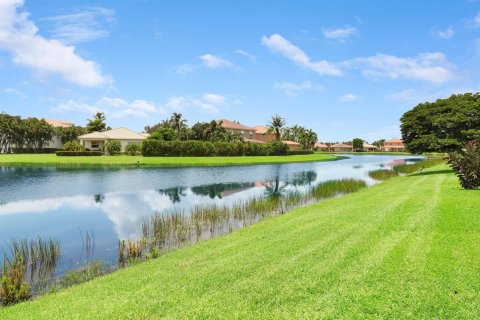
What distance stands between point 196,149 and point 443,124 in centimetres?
5362

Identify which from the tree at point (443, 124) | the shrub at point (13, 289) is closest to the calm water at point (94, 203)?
the shrub at point (13, 289)

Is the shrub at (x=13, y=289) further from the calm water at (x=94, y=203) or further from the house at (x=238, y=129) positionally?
the house at (x=238, y=129)

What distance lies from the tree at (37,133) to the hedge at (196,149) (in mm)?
38857

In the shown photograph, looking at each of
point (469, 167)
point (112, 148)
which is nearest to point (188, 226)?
point (469, 167)

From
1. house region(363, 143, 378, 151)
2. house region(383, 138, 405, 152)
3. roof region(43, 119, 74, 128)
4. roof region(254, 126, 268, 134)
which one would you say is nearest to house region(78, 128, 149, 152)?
roof region(43, 119, 74, 128)

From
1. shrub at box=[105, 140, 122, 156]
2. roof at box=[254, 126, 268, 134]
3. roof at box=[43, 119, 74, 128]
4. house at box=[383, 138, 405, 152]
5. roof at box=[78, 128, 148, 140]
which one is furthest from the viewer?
house at box=[383, 138, 405, 152]

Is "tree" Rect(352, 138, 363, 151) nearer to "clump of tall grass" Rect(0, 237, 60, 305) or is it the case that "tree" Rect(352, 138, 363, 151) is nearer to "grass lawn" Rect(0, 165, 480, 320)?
"grass lawn" Rect(0, 165, 480, 320)

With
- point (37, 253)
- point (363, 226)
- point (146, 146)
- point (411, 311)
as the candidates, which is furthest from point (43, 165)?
point (411, 311)

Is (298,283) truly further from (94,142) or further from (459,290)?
(94,142)

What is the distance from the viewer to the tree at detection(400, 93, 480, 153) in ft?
99.4

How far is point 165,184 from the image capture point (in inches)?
1405

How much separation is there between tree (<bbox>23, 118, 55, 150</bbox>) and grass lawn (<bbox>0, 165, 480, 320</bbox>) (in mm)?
96808

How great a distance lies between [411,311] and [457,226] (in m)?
5.91

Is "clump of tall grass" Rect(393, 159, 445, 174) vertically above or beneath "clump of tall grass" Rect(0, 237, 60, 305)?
above
